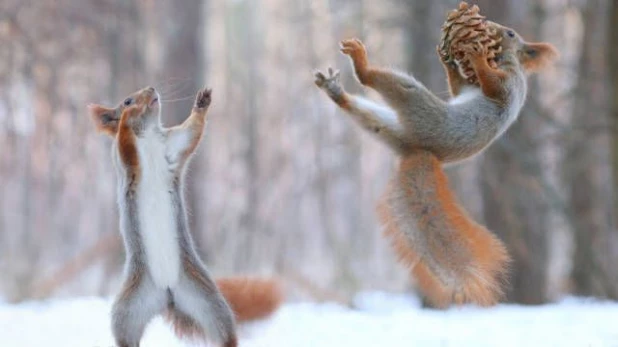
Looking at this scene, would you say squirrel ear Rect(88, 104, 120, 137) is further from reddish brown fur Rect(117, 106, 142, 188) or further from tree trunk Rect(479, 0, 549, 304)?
tree trunk Rect(479, 0, 549, 304)

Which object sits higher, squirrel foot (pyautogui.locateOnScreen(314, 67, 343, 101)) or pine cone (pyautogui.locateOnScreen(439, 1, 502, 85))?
pine cone (pyautogui.locateOnScreen(439, 1, 502, 85))

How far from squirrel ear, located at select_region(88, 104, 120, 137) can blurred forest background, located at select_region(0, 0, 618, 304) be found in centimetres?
122

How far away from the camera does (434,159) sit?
3.81 m

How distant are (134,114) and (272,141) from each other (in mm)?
10505

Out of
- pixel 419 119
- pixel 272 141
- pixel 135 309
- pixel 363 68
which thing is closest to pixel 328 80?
pixel 363 68

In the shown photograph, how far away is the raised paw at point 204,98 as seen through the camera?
3.57 meters

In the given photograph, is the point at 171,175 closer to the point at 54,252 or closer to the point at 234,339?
the point at 234,339

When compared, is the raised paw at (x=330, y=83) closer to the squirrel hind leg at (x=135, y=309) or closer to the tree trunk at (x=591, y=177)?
the squirrel hind leg at (x=135, y=309)

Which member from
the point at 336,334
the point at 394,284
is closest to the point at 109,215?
the point at 394,284

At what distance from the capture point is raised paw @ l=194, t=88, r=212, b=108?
357 centimetres

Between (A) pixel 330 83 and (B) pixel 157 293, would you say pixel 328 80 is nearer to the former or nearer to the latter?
(A) pixel 330 83

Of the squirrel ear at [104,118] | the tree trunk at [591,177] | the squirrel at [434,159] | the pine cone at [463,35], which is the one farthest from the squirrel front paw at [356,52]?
the tree trunk at [591,177]

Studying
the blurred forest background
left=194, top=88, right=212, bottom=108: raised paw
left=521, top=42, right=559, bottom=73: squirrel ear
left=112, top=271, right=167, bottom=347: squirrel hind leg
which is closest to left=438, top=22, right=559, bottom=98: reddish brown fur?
left=521, top=42, right=559, bottom=73: squirrel ear

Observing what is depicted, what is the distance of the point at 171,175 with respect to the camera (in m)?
3.53
